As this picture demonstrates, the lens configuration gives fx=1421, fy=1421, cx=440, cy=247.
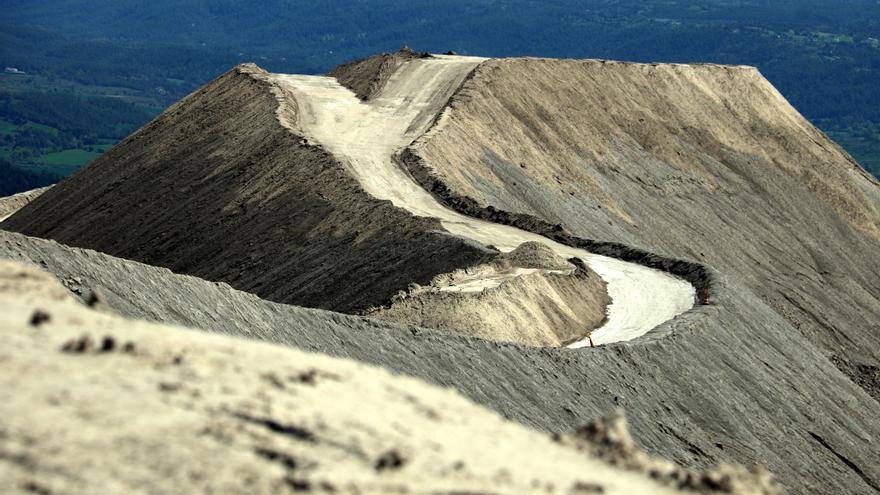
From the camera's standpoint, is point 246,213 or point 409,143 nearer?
point 246,213

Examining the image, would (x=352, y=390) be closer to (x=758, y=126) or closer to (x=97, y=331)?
(x=97, y=331)

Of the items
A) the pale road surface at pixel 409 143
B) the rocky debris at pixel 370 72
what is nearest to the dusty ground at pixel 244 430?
the pale road surface at pixel 409 143

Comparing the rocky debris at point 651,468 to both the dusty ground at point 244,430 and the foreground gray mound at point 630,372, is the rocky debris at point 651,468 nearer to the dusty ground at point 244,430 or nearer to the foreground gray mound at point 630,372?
the dusty ground at point 244,430

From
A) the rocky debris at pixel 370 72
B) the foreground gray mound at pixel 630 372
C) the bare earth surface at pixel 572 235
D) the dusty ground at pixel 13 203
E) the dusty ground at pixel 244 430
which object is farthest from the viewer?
the rocky debris at pixel 370 72

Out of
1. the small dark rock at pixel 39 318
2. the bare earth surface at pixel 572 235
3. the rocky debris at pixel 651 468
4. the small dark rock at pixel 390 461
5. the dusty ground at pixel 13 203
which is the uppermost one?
the small dark rock at pixel 39 318

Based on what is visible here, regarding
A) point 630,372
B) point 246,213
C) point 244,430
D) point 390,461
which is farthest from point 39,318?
point 246,213

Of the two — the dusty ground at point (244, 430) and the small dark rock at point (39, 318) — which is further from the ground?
the small dark rock at point (39, 318)

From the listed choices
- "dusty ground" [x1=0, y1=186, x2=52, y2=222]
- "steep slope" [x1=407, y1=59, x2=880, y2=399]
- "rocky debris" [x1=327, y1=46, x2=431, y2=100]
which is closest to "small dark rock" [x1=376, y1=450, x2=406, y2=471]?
"steep slope" [x1=407, y1=59, x2=880, y2=399]

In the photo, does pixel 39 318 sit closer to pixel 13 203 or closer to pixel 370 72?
pixel 13 203

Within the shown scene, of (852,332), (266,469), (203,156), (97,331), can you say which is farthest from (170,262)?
(266,469)
